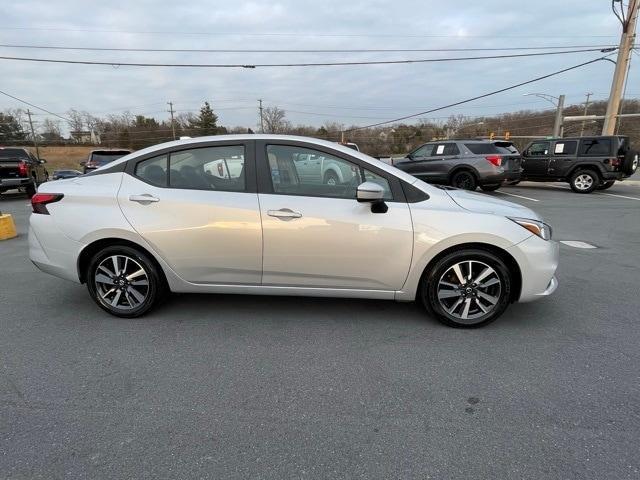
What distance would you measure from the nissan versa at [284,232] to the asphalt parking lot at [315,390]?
360 mm

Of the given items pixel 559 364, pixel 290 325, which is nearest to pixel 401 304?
pixel 290 325

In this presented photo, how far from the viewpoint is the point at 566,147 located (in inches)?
557

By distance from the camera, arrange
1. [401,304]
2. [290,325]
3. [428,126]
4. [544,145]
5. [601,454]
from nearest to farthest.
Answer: [601,454] → [290,325] → [401,304] → [544,145] → [428,126]

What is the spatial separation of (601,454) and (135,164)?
13.0 ft

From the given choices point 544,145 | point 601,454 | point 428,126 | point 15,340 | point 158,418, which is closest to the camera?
point 601,454

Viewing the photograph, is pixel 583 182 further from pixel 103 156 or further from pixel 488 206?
pixel 103 156

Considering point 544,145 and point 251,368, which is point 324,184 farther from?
point 544,145

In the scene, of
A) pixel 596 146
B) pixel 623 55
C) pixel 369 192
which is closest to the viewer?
pixel 369 192

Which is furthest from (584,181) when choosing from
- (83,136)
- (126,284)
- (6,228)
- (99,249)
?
(83,136)

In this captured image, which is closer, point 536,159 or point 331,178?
point 331,178

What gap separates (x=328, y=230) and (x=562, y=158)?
14200 mm

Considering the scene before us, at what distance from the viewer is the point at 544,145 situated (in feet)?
48.3

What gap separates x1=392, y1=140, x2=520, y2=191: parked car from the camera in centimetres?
1244

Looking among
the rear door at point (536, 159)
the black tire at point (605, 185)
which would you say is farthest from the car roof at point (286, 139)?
the black tire at point (605, 185)
